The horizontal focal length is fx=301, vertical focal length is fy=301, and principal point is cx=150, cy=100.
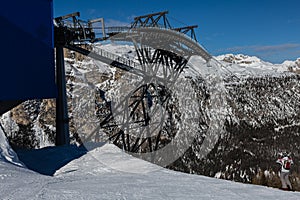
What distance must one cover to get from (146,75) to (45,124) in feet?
68.5

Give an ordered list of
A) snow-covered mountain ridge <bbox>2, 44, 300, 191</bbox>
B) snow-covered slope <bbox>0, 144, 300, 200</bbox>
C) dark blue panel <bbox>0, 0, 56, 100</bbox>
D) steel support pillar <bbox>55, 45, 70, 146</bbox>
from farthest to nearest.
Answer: snow-covered mountain ridge <bbox>2, 44, 300, 191</bbox> < steel support pillar <bbox>55, 45, 70, 146</bbox> < dark blue panel <bbox>0, 0, 56, 100</bbox> < snow-covered slope <bbox>0, 144, 300, 200</bbox>

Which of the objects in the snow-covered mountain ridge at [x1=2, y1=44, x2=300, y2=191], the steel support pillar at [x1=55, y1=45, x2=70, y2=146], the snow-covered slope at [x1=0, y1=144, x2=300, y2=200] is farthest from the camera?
the snow-covered mountain ridge at [x1=2, y1=44, x2=300, y2=191]

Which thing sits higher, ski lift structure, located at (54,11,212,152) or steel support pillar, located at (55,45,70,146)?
ski lift structure, located at (54,11,212,152)

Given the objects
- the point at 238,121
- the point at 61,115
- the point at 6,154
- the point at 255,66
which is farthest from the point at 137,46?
the point at 255,66

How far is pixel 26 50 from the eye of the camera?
10.8 m

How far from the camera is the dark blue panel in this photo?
32.8 ft

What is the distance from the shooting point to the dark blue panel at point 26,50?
10.0m

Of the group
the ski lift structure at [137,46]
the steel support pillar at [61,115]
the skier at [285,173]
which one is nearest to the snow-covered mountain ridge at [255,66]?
the ski lift structure at [137,46]

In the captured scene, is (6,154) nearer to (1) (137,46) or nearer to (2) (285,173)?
(2) (285,173)

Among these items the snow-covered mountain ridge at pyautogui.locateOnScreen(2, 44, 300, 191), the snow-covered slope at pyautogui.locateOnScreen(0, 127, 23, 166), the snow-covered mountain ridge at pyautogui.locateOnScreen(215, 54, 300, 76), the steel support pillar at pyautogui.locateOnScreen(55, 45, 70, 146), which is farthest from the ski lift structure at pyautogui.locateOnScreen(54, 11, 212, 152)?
the snow-covered mountain ridge at pyautogui.locateOnScreen(215, 54, 300, 76)

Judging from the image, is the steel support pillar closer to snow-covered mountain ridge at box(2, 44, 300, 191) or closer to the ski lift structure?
the ski lift structure

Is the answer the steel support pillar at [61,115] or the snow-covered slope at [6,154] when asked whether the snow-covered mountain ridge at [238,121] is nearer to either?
the steel support pillar at [61,115]

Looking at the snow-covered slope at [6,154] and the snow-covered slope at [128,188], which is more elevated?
the snow-covered slope at [6,154]

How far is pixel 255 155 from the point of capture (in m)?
51.6
